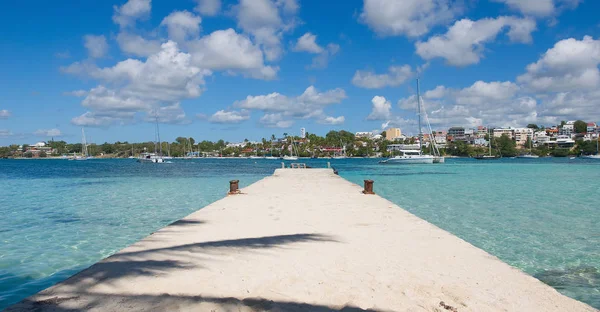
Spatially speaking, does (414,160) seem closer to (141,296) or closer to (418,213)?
(418,213)

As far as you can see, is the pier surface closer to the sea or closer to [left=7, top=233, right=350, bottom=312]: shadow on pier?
[left=7, top=233, right=350, bottom=312]: shadow on pier

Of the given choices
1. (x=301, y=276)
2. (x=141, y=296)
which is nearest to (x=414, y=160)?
(x=301, y=276)

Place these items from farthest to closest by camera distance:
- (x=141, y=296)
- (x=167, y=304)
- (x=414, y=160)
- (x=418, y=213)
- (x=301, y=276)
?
(x=414, y=160) → (x=418, y=213) → (x=301, y=276) → (x=141, y=296) → (x=167, y=304)

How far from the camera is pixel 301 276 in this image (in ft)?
18.3

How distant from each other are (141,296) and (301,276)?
6.73 feet

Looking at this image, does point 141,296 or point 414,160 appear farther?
point 414,160

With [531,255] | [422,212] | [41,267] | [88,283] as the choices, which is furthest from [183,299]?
[422,212]

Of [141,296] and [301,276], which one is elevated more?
[141,296]

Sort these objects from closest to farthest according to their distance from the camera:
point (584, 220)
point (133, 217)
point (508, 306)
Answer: point (508, 306)
point (584, 220)
point (133, 217)

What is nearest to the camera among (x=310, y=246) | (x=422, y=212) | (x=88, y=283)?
(x=88, y=283)

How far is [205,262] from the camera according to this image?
6262 millimetres

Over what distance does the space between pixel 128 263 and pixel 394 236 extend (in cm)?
507

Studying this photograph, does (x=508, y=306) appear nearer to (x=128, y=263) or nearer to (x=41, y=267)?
(x=128, y=263)

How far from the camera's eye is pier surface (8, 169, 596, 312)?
4539mm
